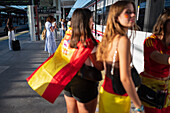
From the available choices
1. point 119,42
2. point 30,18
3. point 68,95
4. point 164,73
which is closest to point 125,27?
point 119,42

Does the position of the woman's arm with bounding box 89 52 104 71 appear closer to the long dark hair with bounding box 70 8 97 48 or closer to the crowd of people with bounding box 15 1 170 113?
the crowd of people with bounding box 15 1 170 113

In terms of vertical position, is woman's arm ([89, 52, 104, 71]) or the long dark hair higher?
the long dark hair

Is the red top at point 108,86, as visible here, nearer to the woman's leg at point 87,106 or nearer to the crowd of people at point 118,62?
the crowd of people at point 118,62

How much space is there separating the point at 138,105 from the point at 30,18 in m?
11.7

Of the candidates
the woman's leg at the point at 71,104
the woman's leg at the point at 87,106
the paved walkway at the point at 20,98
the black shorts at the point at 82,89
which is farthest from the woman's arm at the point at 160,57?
the paved walkway at the point at 20,98

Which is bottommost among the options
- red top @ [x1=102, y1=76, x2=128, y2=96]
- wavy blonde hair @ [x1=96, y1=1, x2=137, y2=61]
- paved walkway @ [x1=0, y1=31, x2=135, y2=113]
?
paved walkway @ [x1=0, y1=31, x2=135, y2=113]

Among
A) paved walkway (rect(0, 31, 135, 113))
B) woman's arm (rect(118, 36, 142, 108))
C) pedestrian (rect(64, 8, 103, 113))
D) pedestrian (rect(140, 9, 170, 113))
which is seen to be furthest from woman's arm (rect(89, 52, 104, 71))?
paved walkway (rect(0, 31, 135, 113))

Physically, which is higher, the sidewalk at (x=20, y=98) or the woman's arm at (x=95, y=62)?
the woman's arm at (x=95, y=62)

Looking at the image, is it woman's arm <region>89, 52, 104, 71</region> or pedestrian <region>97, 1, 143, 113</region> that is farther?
woman's arm <region>89, 52, 104, 71</region>

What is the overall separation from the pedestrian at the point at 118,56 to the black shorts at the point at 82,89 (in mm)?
156

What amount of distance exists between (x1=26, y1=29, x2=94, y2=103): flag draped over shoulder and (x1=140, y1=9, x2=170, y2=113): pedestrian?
54cm

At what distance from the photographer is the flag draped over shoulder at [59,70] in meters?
1.26

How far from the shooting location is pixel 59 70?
136cm

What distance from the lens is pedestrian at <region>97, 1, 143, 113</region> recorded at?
99 cm
